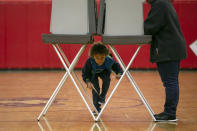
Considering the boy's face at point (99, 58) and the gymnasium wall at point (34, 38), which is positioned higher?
the boy's face at point (99, 58)

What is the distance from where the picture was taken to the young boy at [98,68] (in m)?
3.93

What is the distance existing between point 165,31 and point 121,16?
19.6 inches

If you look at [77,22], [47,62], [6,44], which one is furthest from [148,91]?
[6,44]

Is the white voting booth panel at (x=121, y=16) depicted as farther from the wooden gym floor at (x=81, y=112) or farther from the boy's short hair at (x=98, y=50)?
the wooden gym floor at (x=81, y=112)

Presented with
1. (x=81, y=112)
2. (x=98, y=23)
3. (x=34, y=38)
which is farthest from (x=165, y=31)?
(x=34, y=38)

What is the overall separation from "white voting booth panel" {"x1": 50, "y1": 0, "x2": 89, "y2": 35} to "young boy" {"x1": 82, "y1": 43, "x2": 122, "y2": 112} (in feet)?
1.22

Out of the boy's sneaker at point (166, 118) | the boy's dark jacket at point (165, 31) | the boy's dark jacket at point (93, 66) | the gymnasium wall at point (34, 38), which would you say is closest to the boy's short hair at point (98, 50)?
the boy's dark jacket at point (93, 66)

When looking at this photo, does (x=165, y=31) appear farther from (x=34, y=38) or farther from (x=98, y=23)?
(x=34, y=38)

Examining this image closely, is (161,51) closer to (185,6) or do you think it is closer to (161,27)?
(161,27)

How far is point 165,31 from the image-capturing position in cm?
375

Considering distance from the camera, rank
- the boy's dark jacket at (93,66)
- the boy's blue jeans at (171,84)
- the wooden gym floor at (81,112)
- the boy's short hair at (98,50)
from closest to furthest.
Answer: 1. the wooden gym floor at (81,112)
2. the boy's blue jeans at (171,84)
3. the boy's short hair at (98,50)
4. the boy's dark jacket at (93,66)

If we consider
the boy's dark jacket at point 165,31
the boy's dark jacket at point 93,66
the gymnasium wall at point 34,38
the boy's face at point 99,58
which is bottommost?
the gymnasium wall at point 34,38

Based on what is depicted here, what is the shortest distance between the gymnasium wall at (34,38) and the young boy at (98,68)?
23.5ft

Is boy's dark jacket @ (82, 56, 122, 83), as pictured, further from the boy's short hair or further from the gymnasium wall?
the gymnasium wall
